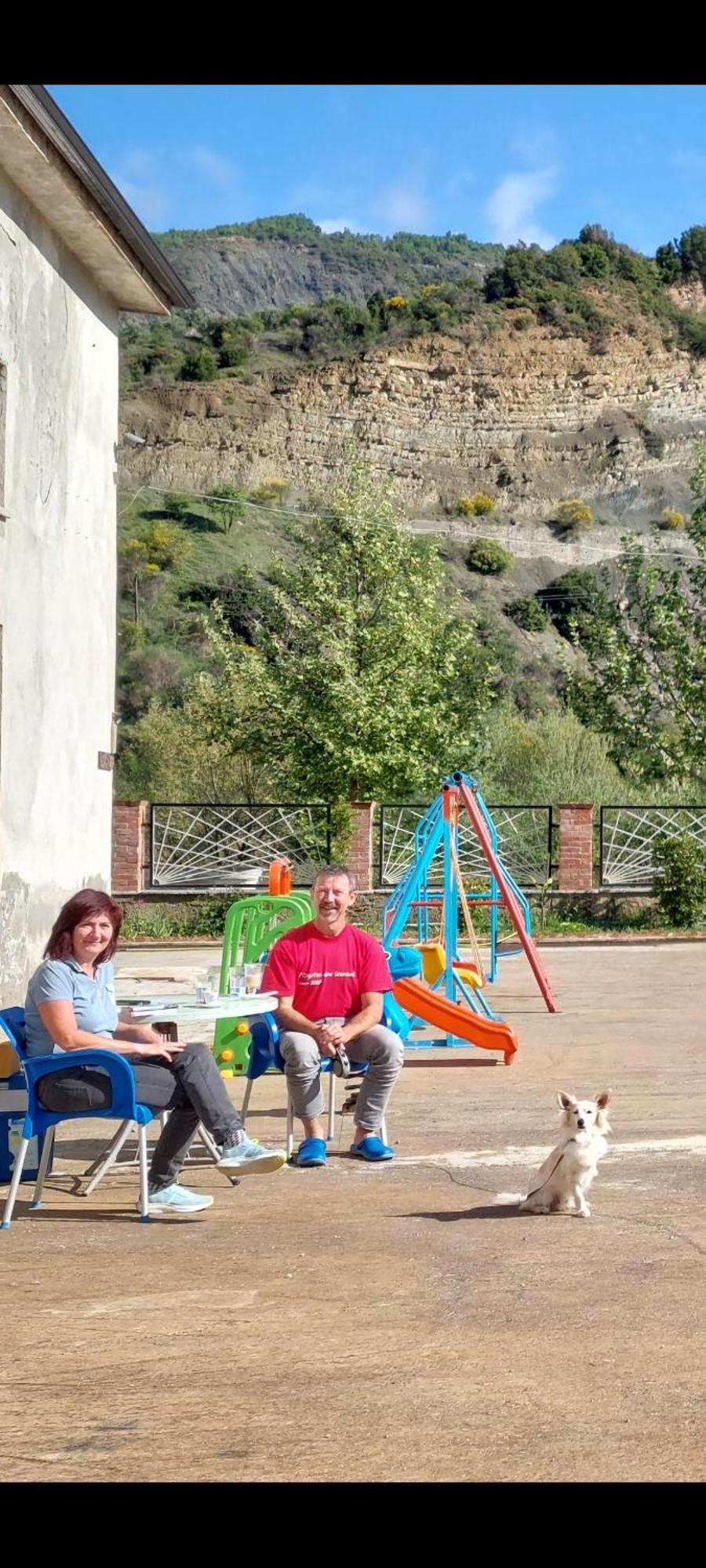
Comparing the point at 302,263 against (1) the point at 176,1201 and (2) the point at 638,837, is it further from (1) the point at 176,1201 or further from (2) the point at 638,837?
(1) the point at 176,1201

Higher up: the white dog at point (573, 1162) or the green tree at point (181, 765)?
the green tree at point (181, 765)

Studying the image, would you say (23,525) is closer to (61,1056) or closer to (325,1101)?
(325,1101)

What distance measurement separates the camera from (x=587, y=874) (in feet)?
91.1

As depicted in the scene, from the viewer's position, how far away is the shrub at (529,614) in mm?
82500

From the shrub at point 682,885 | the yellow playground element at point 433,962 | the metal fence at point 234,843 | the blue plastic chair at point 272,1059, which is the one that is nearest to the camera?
the blue plastic chair at point 272,1059

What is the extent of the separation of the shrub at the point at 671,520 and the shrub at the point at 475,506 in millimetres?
9775

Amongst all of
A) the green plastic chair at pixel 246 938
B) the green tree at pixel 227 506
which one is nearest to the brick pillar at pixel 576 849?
the green plastic chair at pixel 246 938

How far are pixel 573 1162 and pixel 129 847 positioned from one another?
21.8 m

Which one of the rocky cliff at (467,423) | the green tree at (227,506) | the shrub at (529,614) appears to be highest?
the rocky cliff at (467,423)

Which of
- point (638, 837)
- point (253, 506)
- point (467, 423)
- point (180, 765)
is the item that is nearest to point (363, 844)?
point (638, 837)

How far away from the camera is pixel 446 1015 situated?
1078cm

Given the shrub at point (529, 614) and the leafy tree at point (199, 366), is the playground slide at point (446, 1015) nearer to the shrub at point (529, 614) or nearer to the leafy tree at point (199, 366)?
the shrub at point (529, 614)

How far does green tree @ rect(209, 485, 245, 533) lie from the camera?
274ft
